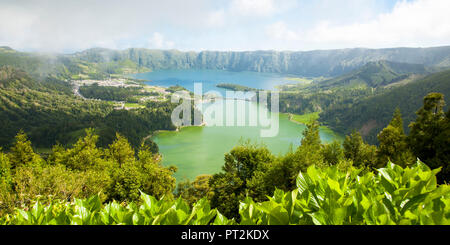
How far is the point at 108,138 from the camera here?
80.9 meters

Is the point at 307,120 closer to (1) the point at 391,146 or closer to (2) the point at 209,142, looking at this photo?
(2) the point at 209,142

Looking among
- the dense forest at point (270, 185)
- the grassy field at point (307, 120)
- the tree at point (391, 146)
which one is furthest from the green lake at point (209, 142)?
the tree at point (391, 146)

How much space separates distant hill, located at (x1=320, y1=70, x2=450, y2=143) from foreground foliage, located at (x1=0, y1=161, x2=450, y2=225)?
95775 millimetres

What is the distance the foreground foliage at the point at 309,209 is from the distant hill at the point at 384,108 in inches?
3771

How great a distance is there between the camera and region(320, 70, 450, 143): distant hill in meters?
92.5

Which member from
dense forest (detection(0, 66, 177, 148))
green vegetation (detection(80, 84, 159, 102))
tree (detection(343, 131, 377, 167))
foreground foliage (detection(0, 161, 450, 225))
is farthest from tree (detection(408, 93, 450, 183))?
green vegetation (detection(80, 84, 159, 102))

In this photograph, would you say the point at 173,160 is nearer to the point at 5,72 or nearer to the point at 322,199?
the point at 322,199

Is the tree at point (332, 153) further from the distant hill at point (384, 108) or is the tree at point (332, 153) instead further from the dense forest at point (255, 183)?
the distant hill at point (384, 108)

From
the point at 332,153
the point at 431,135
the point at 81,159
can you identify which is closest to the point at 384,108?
the point at 431,135

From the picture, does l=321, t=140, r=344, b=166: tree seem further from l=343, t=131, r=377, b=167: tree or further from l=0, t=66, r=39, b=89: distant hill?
l=0, t=66, r=39, b=89: distant hill

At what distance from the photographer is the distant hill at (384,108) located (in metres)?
92.5
